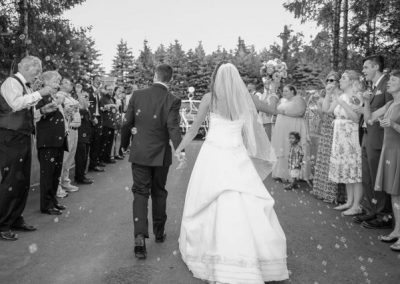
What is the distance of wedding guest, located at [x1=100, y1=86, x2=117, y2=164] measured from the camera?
37.0 feet

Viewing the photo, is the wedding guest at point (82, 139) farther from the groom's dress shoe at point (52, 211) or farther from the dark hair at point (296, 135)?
the dark hair at point (296, 135)

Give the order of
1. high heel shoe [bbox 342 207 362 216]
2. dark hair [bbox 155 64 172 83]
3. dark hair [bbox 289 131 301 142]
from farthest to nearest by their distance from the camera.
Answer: dark hair [bbox 289 131 301 142]
high heel shoe [bbox 342 207 362 216]
dark hair [bbox 155 64 172 83]

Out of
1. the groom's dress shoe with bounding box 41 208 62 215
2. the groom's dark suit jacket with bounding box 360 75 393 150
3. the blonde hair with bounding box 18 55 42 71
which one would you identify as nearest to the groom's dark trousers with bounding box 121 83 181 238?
the blonde hair with bounding box 18 55 42 71

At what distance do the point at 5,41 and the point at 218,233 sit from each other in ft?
46.1

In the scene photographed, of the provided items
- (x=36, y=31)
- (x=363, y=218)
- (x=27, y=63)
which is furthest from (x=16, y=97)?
(x=36, y=31)

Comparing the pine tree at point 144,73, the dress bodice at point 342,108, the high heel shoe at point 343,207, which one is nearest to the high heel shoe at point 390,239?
the high heel shoe at point 343,207

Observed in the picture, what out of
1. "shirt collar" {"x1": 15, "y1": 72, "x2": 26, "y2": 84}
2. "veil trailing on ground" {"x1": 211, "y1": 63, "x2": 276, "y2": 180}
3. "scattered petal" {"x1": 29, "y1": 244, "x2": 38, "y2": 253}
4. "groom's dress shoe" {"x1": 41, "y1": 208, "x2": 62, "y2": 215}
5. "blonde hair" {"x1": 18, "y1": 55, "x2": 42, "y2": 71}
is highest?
"blonde hair" {"x1": 18, "y1": 55, "x2": 42, "y2": 71}

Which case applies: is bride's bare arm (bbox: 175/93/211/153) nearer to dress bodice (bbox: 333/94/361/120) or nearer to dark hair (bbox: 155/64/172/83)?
dark hair (bbox: 155/64/172/83)

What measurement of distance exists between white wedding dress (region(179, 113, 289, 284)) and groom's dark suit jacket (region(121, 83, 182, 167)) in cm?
55

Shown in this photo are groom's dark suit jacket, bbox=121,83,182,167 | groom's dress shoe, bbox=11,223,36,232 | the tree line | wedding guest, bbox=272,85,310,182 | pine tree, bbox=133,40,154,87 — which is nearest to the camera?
groom's dark suit jacket, bbox=121,83,182,167

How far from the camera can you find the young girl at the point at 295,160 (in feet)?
29.6

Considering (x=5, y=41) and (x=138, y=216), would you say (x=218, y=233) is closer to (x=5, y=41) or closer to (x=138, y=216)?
(x=138, y=216)

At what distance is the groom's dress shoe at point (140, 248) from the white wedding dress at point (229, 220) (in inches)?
17.8

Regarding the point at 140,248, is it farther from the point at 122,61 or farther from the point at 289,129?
the point at 122,61
